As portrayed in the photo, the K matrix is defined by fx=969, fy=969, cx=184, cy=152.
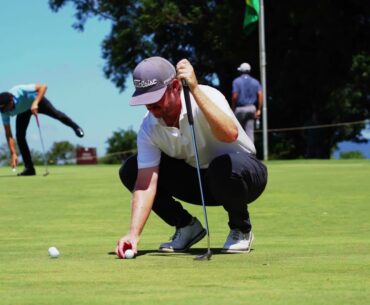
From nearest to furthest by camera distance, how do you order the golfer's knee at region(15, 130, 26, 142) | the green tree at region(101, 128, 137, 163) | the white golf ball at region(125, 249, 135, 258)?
the white golf ball at region(125, 249, 135, 258) → the golfer's knee at region(15, 130, 26, 142) → the green tree at region(101, 128, 137, 163)

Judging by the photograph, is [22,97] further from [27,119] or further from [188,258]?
[188,258]

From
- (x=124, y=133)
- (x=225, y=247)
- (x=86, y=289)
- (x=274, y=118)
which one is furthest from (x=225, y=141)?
(x=124, y=133)

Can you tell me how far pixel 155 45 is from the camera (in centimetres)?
4494

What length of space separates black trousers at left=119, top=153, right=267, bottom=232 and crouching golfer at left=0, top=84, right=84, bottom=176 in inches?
373

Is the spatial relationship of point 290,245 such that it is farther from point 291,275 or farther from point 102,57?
point 102,57

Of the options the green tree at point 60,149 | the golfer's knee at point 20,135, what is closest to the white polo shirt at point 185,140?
the golfer's knee at point 20,135

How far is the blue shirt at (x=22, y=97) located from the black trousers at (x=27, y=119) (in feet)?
0.75

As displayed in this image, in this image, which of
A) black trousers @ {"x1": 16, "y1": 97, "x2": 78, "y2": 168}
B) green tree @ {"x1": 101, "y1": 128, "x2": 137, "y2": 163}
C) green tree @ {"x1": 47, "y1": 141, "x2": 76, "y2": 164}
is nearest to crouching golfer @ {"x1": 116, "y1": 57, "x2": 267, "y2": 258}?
black trousers @ {"x1": 16, "y1": 97, "x2": 78, "y2": 168}

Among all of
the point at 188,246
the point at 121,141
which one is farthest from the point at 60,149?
the point at 188,246

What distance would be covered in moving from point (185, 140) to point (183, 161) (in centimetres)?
35

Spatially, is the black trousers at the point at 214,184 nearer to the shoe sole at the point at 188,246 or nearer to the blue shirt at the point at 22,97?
the shoe sole at the point at 188,246

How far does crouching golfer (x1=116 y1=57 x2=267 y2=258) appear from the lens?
16.8 feet

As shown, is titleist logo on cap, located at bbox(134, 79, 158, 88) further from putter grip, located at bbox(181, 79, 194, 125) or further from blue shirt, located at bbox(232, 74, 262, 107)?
blue shirt, located at bbox(232, 74, 262, 107)

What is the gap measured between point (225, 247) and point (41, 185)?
8270 millimetres
